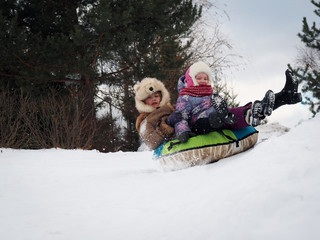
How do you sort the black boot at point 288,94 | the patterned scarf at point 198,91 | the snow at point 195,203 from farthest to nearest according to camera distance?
the patterned scarf at point 198,91
the black boot at point 288,94
the snow at point 195,203

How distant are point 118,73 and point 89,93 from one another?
1413 mm

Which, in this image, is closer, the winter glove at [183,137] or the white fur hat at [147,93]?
the winter glove at [183,137]

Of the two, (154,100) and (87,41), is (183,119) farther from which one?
(87,41)

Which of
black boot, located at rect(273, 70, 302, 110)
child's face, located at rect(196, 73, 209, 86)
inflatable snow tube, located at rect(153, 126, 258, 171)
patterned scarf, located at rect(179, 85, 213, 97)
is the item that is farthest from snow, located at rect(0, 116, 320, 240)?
child's face, located at rect(196, 73, 209, 86)

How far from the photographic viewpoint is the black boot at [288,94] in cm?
284

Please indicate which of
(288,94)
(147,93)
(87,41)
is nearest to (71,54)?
(87,41)

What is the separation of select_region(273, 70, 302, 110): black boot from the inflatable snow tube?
18.4 inches

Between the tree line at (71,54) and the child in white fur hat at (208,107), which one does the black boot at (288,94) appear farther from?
the tree line at (71,54)

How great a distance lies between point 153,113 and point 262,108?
1.31 m

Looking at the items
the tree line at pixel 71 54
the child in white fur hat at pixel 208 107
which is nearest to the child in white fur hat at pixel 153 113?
the child in white fur hat at pixel 208 107

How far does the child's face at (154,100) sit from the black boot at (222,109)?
42.9 inches

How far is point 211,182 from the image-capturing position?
2209mm

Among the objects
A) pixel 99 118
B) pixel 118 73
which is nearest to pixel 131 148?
pixel 99 118

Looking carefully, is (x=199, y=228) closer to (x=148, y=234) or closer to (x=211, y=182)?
(x=148, y=234)
